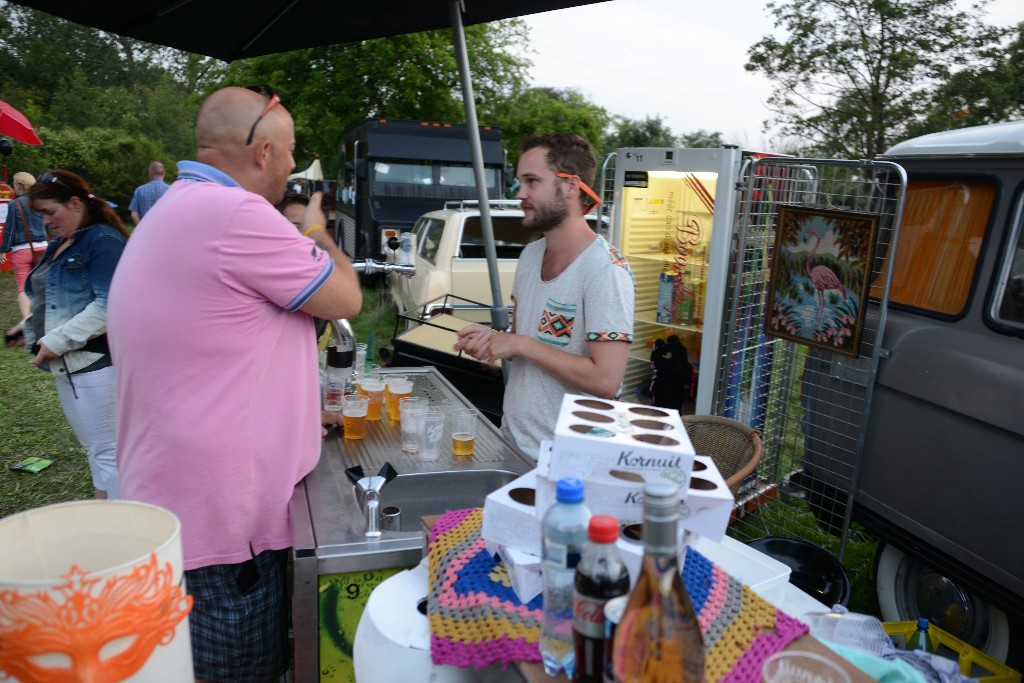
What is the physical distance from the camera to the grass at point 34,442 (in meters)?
4.73

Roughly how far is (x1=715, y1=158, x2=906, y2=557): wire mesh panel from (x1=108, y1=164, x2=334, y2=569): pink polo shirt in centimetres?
270

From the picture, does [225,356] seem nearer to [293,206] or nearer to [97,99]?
[293,206]

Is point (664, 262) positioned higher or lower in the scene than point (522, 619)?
higher

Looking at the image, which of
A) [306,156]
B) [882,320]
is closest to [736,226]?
[882,320]

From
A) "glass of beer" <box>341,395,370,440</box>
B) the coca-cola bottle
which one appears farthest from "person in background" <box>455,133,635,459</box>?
the coca-cola bottle

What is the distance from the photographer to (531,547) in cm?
137

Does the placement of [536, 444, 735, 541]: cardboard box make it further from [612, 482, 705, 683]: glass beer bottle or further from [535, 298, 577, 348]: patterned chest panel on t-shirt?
[535, 298, 577, 348]: patterned chest panel on t-shirt

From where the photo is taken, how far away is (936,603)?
334 cm

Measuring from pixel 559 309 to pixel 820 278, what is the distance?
6.50 feet

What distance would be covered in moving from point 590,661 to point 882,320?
2.82m

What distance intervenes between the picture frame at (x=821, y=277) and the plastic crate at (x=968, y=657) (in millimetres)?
1380

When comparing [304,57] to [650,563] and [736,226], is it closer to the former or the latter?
[736,226]

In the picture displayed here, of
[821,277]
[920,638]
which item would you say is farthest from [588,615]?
[821,277]

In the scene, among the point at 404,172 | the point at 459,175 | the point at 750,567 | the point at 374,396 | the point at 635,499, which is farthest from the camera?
the point at 459,175
